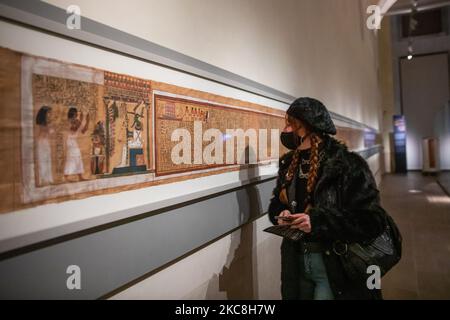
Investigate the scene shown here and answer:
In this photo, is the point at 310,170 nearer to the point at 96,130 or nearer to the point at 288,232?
the point at 288,232

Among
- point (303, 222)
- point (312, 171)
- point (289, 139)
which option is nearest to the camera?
point (303, 222)

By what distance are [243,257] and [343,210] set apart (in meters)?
0.93

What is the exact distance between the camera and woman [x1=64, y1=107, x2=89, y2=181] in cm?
102

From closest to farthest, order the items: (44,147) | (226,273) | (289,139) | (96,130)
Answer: (44,147) < (96,130) < (289,139) < (226,273)

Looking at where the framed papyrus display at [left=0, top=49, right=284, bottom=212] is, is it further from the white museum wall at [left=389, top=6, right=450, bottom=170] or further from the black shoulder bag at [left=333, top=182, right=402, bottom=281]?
the white museum wall at [left=389, top=6, right=450, bottom=170]

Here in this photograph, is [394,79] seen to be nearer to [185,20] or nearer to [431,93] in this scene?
[431,93]

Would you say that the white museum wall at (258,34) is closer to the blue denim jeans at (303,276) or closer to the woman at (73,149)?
the woman at (73,149)

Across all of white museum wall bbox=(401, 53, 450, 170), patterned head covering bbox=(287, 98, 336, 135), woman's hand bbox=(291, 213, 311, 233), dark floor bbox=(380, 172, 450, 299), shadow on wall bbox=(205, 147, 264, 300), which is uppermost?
white museum wall bbox=(401, 53, 450, 170)

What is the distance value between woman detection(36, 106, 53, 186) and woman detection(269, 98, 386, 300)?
3.32 ft

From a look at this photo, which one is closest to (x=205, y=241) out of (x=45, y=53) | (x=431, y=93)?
(x=45, y=53)

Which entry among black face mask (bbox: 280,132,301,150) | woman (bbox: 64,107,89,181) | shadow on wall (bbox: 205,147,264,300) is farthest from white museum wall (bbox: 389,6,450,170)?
woman (bbox: 64,107,89,181)

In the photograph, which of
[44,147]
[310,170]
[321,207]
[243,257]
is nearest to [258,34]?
[310,170]

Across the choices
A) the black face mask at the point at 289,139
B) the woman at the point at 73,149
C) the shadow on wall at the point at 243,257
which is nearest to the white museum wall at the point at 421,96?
the shadow on wall at the point at 243,257

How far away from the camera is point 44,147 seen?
3.14 feet
